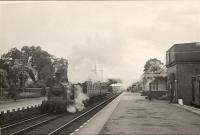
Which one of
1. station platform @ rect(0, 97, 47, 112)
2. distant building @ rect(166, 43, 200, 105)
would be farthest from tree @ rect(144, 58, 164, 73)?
station platform @ rect(0, 97, 47, 112)

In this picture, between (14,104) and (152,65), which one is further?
(152,65)

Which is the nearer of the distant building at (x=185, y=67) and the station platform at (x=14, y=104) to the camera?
the station platform at (x=14, y=104)

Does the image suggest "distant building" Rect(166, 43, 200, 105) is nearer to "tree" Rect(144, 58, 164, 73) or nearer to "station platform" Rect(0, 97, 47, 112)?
"station platform" Rect(0, 97, 47, 112)

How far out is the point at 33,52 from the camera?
103625 mm

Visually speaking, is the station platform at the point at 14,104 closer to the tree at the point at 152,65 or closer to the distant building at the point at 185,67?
the distant building at the point at 185,67

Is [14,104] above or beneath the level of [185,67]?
beneath

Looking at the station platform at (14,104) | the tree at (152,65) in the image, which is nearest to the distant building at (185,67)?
the station platform at (14,104)

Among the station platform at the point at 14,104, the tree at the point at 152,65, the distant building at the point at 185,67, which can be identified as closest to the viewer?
the station platform at the point at 14,104

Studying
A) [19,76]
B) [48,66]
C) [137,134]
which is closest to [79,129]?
[137,134]

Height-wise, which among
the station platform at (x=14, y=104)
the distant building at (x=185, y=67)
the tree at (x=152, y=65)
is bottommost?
the station platform at (x=14, y=104)

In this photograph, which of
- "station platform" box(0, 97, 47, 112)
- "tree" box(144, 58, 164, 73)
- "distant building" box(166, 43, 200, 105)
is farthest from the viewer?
"tree" box(144, 58, 164, 73)

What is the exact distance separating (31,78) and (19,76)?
27.2 m

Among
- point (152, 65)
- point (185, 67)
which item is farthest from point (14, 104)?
point (152, 65)

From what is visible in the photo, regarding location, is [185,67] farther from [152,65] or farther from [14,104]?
[152,65]
